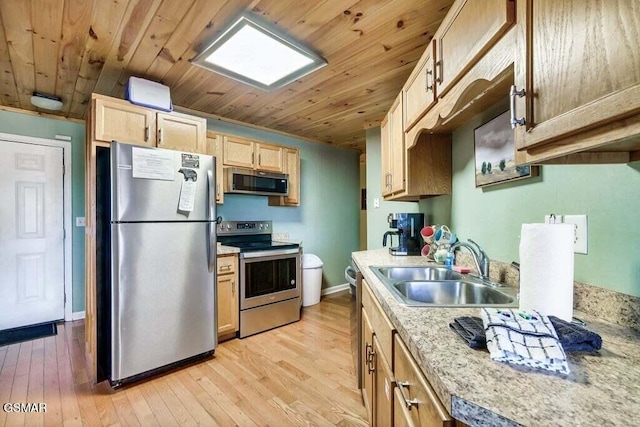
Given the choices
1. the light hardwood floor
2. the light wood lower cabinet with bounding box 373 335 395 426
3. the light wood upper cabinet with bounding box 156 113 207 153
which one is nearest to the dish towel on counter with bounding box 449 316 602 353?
the light wood lower cabinet with bounding box 373 335 395 426

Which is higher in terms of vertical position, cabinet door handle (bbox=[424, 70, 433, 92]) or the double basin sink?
cabinet door handle (bbox=[424, 70, 433, 92])

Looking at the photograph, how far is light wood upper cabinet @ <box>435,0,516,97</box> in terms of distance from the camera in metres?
0.84

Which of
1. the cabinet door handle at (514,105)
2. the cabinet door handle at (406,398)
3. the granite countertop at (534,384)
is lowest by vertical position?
the cabinet door handle at (406,398)

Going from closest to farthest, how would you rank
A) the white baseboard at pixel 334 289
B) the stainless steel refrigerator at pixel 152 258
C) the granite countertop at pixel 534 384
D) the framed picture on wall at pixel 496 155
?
the granite countertop at pixel 534 384 → the framed picture on wall at pixel 496 155 → the stainless steel refrigerator at pixel 152 258 → the white baseboard at pixel 334 289

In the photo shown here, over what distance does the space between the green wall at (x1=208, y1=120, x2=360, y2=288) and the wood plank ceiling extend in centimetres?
106

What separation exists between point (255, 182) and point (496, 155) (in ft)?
7.68

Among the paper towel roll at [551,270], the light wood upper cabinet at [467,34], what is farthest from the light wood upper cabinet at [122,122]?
the paper towel roll at [551,270]

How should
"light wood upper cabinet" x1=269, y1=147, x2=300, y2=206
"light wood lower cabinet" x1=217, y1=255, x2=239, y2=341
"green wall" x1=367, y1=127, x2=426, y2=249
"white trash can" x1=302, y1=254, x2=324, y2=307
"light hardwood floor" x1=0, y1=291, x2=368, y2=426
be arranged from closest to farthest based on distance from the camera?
"light hardwood floor" x1=0, y1=291, x2=368, y2=426 → "light wood lower cabinet" x1=217, y1=255, x2=239, y2=341 → "green wall" x1=367, y1=127, x2=426, y2=249 → "light wood upper cabinet" x1=269, y1=147, x2=300, y2=206 → "white trash can" x1=302, y1=254, x2=324, y2=307

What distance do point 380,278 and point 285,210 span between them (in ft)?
8.62

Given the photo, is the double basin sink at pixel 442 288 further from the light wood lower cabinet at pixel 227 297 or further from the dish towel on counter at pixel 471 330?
the light wood lower cabinet at pixel 227 297

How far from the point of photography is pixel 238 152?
3.11m

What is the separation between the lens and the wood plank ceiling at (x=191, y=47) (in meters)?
1.54

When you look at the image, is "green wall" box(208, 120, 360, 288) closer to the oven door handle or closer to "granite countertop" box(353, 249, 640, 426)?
the oven door handle

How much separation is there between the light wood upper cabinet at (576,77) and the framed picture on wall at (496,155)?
0.53 metres
